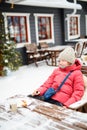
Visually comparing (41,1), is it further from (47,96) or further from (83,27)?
(47,96)

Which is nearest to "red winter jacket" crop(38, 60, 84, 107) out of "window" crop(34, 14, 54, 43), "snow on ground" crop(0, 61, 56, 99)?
"snow on ground" crop(0, 61, 56, 99)

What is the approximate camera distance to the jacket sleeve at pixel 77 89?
97.0 inches

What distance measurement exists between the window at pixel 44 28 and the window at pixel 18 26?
61cm

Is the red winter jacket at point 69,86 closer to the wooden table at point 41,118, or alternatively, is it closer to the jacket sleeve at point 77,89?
the jacket sleeve at point 77,89

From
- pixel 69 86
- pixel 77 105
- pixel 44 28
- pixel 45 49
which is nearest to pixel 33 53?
pixel 45 49

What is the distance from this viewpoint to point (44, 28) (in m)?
9.87

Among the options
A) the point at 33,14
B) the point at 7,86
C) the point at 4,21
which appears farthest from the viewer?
the point at 33,14

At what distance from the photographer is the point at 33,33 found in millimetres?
9109

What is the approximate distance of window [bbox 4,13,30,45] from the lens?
8.21m

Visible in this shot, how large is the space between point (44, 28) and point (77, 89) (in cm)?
758

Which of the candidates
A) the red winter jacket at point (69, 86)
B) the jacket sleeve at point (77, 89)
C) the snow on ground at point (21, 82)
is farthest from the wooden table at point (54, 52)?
the jacket sleeve at point (77, 89)

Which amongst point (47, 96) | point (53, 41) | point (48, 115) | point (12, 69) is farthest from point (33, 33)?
point (48, 115)

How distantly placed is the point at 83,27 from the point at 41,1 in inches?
177

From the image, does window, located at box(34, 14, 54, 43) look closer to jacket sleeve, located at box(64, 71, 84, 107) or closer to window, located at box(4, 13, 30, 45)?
window, located at box(4, 13, 30, 45)
